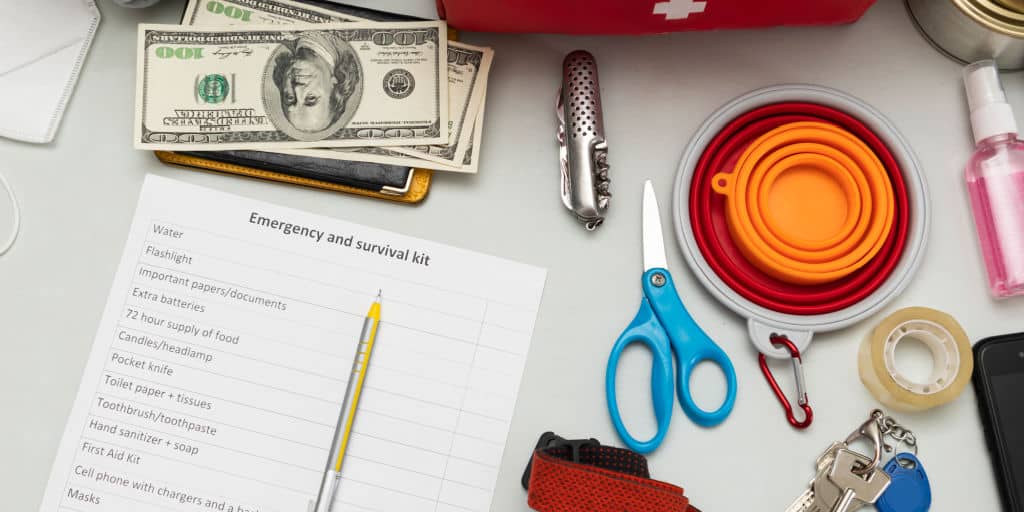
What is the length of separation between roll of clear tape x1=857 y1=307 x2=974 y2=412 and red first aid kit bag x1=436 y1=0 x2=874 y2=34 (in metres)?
0.25

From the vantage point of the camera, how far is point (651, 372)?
65 centimetres

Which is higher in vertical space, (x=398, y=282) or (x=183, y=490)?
(x=398, y=282)

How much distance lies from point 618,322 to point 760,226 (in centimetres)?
14

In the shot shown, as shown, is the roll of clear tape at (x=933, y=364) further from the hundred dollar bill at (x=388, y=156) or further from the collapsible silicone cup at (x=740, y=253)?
the hundred dollar bill at (x=388, y=156)

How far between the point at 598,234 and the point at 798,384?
20 centimetres

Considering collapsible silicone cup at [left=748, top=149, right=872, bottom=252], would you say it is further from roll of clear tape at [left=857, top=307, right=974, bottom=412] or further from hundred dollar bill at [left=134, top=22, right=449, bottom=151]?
hundred dollar bill at [left=134, top=22, right=449, bottom=151]

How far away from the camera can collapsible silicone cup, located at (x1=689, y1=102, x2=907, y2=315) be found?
65cm

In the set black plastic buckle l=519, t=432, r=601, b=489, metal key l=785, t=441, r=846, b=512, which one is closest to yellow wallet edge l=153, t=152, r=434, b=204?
black plastic buckle l=519, t=432, r=601, b=489

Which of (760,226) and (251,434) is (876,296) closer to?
(760,226)

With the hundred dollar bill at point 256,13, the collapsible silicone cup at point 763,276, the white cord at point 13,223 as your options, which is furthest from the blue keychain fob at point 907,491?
the white cord at point 13,223

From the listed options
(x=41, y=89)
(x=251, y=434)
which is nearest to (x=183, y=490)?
(x=251, y=434)

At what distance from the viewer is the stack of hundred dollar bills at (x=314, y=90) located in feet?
2.18

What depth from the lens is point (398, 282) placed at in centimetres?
66

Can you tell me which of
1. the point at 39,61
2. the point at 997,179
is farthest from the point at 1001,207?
the point at 39,61
